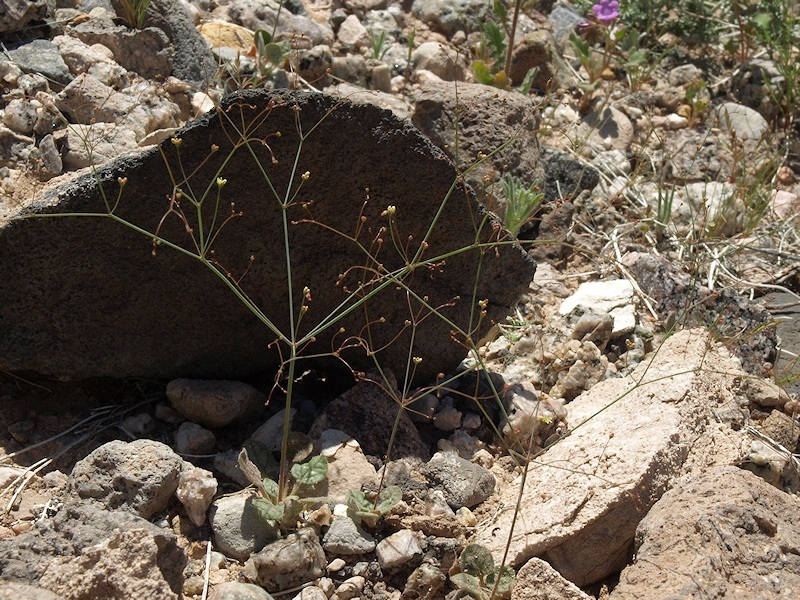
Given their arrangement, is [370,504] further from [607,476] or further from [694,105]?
[694,105]

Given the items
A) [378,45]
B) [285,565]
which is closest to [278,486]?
[285,565]

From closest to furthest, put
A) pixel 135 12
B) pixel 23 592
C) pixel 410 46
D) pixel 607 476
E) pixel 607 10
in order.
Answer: pixel 23 592 < pixel 607 476 < pixel 135 12 < pixel 410 46 < pixel 607 10

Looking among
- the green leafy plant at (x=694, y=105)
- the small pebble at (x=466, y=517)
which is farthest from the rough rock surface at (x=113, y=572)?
the green leafy plant at (x=694, y=105)

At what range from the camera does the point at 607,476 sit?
2.90 metres

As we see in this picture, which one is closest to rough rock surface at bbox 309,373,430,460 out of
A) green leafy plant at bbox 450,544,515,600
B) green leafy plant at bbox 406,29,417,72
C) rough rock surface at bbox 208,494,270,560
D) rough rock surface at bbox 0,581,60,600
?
rough rock surface at bbox 208,494,270,560

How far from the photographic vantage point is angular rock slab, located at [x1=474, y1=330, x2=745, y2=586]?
9.14ft

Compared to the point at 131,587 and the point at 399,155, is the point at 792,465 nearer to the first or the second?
the point at 399,155

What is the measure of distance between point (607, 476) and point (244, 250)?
1.50 m

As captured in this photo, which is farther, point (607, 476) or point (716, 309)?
point (716, 309)

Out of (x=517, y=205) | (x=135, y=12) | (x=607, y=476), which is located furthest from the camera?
(x=135, y=12)

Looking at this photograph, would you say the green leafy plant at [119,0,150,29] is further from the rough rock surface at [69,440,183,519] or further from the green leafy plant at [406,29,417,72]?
the rough rock surface at [69,440,183,519]

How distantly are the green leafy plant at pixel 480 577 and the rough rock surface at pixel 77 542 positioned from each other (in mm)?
839

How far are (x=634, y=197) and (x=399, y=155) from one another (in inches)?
90.9

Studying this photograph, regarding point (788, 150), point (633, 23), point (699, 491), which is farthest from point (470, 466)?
point (633, 23)
